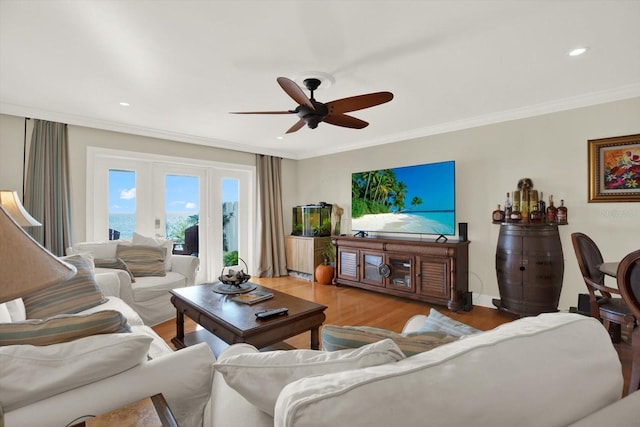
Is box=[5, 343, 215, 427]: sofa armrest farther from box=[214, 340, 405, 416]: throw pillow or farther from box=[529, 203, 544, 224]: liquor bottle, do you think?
box=[529, 203, 544, 224]: liquor bottle

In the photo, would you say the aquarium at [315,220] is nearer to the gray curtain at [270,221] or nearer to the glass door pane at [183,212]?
the gray curtain at [270,221]

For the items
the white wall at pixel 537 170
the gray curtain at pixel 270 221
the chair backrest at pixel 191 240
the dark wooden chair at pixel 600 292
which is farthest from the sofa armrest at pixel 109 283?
the dark wooden chair at pixel 600 292

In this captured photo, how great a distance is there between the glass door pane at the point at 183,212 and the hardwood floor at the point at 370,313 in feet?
5.39

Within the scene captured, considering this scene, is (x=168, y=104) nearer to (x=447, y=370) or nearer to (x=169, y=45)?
(x=169, y=45)

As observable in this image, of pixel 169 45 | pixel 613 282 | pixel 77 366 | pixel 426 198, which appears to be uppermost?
pixel 169 45

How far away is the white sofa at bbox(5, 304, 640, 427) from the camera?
1.75 feet

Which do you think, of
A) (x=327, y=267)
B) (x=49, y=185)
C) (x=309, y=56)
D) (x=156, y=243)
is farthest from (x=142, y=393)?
(x=327, y=267)

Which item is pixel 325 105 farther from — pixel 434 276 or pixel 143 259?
pixel 143 259

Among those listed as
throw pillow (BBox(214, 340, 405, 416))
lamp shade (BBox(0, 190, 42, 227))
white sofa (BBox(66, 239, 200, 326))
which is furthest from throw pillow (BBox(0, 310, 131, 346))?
lamp shade (BBox(0, 190, 42, 227))

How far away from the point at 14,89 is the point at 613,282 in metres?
5.82

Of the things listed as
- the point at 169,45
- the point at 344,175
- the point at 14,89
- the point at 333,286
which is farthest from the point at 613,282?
the point at 14,89

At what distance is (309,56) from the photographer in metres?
2.14

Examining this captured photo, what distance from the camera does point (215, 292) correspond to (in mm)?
A: 2496

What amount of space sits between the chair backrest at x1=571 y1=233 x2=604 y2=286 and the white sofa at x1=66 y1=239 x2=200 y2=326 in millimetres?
3673
